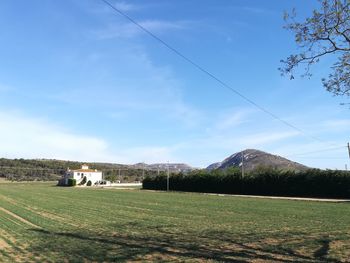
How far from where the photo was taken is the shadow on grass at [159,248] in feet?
37.8

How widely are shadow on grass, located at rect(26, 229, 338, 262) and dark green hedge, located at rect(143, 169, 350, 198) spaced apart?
1571 inches

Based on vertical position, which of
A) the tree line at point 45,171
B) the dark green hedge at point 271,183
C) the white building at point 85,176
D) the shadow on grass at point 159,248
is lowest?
the shadow on grass at point 159,248

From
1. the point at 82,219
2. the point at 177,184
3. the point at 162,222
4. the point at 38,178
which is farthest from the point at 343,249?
the point at 38,178

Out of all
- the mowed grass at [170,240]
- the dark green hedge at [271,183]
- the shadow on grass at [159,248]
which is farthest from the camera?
the dark green hedge at [271,183]

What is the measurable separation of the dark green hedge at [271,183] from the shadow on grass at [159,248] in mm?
39904

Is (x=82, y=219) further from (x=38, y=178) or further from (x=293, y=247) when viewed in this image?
(x=38, y=178)

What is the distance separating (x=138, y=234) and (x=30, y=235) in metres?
3.88

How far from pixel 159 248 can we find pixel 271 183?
48726mm

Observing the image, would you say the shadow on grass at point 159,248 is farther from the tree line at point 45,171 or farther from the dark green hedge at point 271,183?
the tree line at point 45,171

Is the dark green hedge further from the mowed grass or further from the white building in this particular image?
the white building

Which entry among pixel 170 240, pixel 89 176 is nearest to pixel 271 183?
pixel 170 240

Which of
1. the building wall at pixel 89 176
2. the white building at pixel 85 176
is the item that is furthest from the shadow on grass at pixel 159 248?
the building wall at pixel 89 176

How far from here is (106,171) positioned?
151 meters

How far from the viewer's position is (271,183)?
196ft
